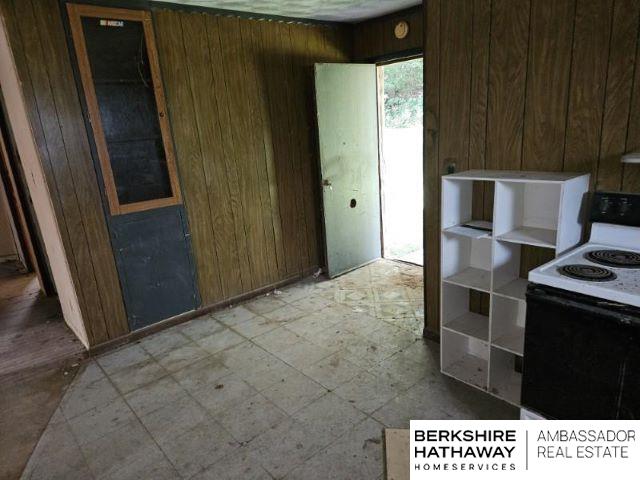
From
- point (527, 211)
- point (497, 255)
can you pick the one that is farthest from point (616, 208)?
point (497, 255)

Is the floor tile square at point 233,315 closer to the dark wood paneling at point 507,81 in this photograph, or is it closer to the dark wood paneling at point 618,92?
the dark wood paneling at point 507,81

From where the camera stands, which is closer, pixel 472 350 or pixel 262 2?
pixel 472 350

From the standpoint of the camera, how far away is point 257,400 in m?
2.34

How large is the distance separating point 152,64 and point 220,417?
2414 millimetres

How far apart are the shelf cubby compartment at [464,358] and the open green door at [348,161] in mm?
1780

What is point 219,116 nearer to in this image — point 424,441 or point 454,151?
point 454,151

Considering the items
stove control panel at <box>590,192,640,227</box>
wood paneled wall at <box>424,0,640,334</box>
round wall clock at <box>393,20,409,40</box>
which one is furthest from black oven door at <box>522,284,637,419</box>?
round wall clock at <box>393,20,409,40</box>

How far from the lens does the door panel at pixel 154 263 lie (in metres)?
2.98

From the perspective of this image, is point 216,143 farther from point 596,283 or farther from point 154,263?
point 596,283

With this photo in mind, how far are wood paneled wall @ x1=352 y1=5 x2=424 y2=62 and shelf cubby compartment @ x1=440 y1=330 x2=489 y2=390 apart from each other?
2.55 metres

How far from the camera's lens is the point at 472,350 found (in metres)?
2.57

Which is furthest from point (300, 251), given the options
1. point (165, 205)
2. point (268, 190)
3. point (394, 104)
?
point (394, 104)

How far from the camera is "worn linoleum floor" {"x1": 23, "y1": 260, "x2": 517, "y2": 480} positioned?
1.93 meters

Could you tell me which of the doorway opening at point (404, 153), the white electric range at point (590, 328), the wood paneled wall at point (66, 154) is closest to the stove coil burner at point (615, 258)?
the white electric range at point (590, 328)
